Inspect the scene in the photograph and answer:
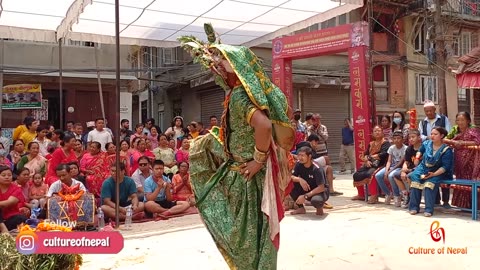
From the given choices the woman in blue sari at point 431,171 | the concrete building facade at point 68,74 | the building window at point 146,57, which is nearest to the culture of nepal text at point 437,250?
the woman in blue sari at point 431,171

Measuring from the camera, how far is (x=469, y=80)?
702 centimetres

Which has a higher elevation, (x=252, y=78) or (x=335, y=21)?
(x=335, y=21)

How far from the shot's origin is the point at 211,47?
2.78 metres

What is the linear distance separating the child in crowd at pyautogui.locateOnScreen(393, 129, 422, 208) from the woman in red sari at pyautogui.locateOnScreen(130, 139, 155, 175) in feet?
12.5

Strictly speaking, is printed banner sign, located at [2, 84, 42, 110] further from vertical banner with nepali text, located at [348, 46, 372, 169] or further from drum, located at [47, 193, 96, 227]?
vertical banner with nepali text, located at [348, 46, 372, 169]

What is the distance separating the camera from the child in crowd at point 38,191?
583cm

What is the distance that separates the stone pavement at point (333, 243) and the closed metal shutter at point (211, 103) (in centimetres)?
889

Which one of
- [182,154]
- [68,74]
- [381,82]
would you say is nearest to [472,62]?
[182,154]

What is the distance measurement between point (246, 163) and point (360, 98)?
498 centimetres

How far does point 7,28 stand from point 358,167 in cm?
545

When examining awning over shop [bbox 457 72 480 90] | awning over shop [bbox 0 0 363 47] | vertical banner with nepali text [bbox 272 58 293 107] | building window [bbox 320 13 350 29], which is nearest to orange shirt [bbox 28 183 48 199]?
awning over shop [bbox 0 0 363 47]

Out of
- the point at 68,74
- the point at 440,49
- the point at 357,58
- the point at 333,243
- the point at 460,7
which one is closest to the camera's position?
the point at 333,243

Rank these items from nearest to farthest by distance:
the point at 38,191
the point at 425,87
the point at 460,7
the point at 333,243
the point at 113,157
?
the point at 333,243, the point at 38,191, the point at 113,157, the point at 425,87, the point at 460,7

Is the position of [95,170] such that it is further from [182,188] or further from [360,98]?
[360,98]
